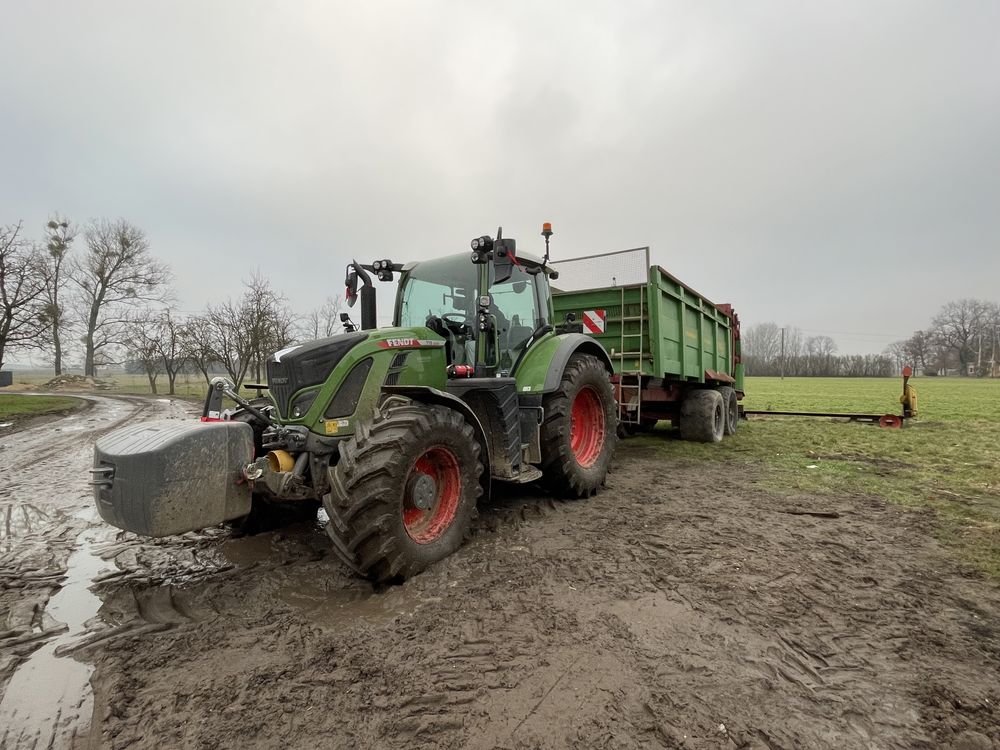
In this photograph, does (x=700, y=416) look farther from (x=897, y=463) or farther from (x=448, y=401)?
(x=448, y=401)

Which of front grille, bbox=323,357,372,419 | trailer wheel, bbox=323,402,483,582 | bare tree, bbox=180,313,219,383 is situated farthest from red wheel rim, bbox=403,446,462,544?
bare tree, bbox=180,313,219,383

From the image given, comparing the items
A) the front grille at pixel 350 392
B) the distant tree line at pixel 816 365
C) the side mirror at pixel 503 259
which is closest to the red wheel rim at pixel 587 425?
the side mirror at pixel 503 259

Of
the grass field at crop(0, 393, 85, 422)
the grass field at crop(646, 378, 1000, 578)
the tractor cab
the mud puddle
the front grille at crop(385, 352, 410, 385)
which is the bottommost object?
the mud puddle

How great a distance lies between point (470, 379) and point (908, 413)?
11.2 meters

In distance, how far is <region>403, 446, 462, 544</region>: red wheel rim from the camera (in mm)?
3314

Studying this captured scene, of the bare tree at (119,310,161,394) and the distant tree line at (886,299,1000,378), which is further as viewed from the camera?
the distant tree line at (886,299,1000,378)

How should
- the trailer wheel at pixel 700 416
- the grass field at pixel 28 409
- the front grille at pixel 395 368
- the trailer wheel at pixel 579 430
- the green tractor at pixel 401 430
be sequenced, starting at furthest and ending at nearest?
the grass field at pixel 28 409 → the trailer wheel at pixel 700 416 → the trailer wheel at pixel 579 430 → the front grille at pixel 395 368 → the green tractor at pixel 401 430

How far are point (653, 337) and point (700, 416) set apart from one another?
2.28 metres

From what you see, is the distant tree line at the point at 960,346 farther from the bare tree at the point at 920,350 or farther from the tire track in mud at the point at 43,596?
the tire track in mud at the point at 43,596

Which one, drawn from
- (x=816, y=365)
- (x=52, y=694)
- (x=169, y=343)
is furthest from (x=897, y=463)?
(x=816, y=365)

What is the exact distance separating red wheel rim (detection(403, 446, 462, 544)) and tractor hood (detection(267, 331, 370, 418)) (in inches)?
35.8

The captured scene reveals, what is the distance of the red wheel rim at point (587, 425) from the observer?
5.47 meters

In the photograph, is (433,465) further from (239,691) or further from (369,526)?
(239,691)

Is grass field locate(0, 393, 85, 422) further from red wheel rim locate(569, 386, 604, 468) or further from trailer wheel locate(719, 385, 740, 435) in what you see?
trailer wheel locate(719, 385, 740, 435)
